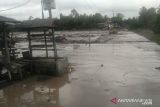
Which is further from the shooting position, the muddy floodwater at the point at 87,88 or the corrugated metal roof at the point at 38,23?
the corrugated metal roof at the point at 38,23

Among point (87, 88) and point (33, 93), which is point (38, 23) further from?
point (87, 88)

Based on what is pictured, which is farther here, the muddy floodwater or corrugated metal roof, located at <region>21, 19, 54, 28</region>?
corrugated metal roof, located at <region>21, 19, 54, 28</region>

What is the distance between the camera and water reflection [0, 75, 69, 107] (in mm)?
9438

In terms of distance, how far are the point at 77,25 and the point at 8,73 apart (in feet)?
206

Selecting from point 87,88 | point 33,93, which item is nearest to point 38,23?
point 33,93

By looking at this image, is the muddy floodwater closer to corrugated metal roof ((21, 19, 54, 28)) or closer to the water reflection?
the water reflection

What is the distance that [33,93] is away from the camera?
422 inches

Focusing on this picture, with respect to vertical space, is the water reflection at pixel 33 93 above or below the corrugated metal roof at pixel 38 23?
below

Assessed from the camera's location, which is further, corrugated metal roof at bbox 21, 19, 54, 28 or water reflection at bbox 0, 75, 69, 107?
corrugated metal roof at bbox 21, 19, 54, 28

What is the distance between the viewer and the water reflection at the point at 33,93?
372 inches

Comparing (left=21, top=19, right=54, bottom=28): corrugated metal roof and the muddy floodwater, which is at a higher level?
(left=21, top=19, right=54, bottom=28): corrugated metal roof

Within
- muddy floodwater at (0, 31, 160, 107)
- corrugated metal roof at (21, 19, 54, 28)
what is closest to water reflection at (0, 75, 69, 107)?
muddy floodwater at (0, 31, 160, 107)

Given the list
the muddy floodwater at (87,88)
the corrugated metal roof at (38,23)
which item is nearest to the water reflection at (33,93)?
the muddy floodwater at (87,88)

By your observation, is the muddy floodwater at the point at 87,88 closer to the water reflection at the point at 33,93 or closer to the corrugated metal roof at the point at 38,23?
the water reflection at the point at 33,93
